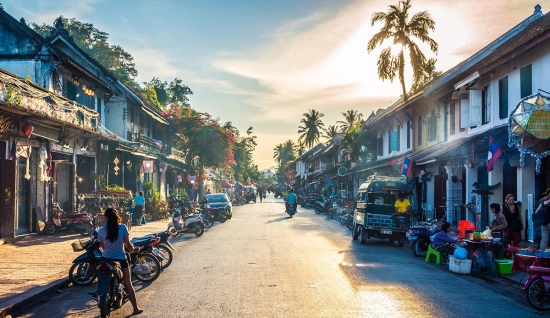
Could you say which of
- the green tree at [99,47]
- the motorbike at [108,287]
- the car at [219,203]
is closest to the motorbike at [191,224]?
the car at [219,203]

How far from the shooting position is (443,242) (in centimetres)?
1371

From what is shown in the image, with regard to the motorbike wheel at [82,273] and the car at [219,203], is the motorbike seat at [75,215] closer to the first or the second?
the motorbike wheel at [82,273]

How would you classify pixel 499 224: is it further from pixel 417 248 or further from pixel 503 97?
pixel 503 97

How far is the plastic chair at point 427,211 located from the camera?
26922 mm

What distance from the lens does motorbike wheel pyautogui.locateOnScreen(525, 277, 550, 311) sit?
8297 millimetres

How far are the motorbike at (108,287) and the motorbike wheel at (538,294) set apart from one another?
260 inches

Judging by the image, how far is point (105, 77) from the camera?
29016 millimetres

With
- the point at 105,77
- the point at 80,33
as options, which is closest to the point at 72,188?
the point at 105,77

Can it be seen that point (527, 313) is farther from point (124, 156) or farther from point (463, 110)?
point (124, 156)

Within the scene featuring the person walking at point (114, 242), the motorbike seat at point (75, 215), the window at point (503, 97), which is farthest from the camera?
the motorbike seat at point (75, 215)

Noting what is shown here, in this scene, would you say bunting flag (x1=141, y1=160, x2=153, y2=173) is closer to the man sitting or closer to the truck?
the truck

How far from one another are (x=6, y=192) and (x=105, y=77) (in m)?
14.3

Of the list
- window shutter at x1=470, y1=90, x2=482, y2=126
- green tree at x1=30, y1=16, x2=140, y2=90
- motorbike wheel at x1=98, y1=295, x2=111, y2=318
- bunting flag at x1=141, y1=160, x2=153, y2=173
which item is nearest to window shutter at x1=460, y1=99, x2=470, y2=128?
window shutter at x1=470, y1=90, x2=482, y2=126

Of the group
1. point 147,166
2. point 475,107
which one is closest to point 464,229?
point 475,107
